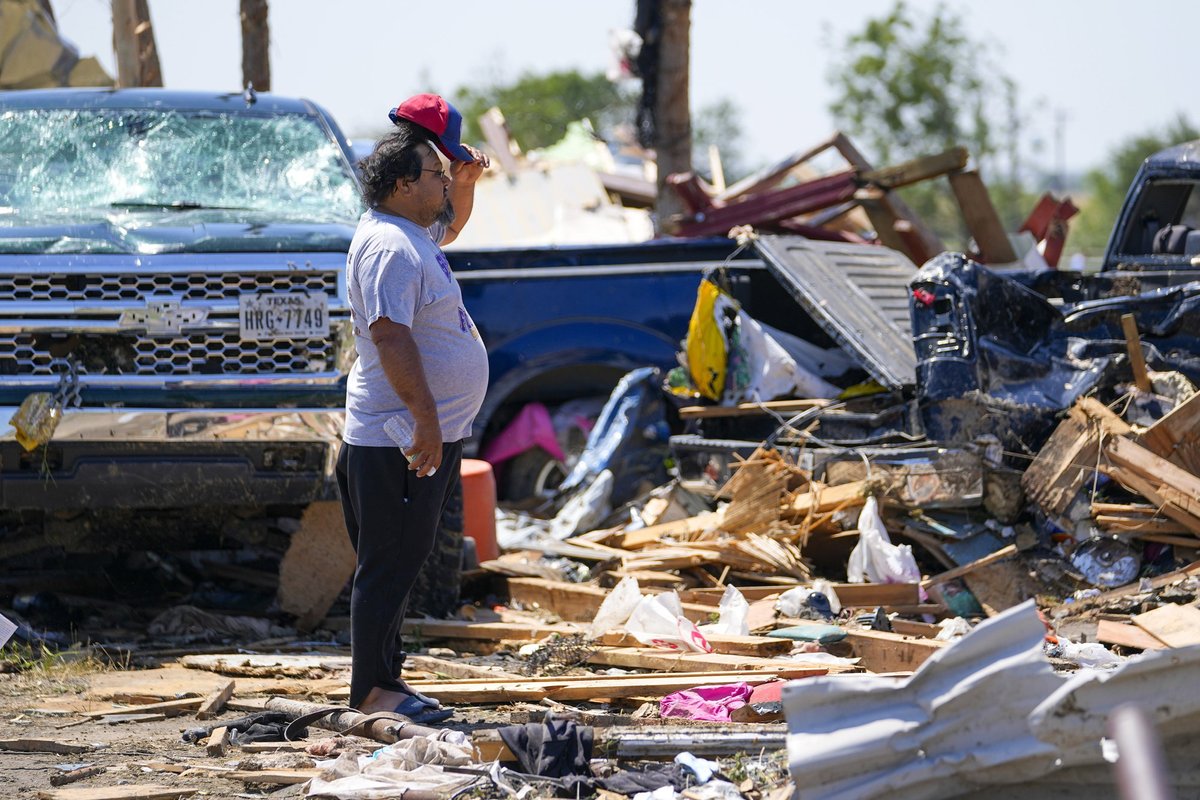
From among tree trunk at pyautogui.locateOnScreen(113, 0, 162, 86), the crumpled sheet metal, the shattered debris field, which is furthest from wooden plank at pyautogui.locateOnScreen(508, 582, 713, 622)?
tree trunk at pyautogui.locateOnScreen(113, 0, 162, 86)

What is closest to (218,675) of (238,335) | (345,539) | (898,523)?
(345,539)

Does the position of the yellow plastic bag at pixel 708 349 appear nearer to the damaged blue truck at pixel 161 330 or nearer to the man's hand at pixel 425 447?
the damaged blue truck at pixel 161 330

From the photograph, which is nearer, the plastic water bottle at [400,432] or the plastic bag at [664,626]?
the plastic water bottle at [400,432]

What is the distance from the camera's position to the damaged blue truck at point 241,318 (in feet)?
19.5

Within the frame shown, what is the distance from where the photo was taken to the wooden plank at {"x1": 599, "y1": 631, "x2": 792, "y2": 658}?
5.57m

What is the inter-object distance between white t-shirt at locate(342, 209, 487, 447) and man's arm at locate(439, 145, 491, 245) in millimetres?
355

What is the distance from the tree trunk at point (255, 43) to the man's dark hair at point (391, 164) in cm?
803

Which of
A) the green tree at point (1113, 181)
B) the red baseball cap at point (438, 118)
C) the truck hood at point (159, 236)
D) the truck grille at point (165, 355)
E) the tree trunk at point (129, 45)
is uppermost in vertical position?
A: the tree trunk at point (129, 45)

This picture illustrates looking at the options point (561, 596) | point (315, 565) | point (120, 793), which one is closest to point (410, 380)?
point (120, 793)

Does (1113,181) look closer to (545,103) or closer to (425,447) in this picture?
(545,103)

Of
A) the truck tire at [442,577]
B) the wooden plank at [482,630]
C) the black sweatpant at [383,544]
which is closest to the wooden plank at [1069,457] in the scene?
the wooden plank at [482,630]

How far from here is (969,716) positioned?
3.18m

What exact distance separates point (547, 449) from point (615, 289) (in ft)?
4.04

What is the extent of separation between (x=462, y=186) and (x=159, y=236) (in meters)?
1.84
